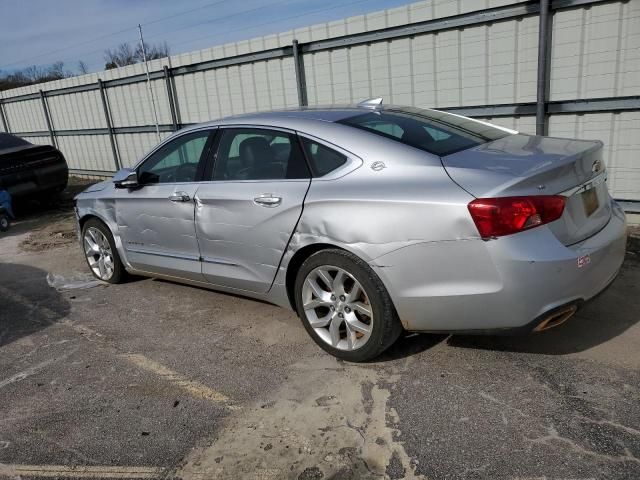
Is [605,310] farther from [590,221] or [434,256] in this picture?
[434,256]

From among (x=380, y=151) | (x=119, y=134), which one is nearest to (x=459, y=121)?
(x=380, y=151)

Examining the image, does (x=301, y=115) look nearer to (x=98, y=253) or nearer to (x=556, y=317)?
(x=556, y=317)

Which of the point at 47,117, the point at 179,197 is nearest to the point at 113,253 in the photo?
the point at 179,197

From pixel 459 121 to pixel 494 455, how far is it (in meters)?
2.38

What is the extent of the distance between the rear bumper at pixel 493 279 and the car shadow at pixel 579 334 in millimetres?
457

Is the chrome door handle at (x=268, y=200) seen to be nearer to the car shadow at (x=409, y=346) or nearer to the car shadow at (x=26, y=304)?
the car shadow at (x=409, y=346)

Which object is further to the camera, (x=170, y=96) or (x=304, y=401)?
(x=170, y=96)

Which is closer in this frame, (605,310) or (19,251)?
(605,310)

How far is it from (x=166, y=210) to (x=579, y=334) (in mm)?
3145

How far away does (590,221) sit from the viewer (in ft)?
10.0

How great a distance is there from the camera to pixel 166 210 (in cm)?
440

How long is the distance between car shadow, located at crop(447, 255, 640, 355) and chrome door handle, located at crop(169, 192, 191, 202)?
2.18 metres

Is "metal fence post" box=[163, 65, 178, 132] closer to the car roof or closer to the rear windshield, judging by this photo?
the car roof

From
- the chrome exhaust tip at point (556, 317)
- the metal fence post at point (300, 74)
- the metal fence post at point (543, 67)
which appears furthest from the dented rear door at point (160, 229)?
the metal fence post at point (300, 74)
